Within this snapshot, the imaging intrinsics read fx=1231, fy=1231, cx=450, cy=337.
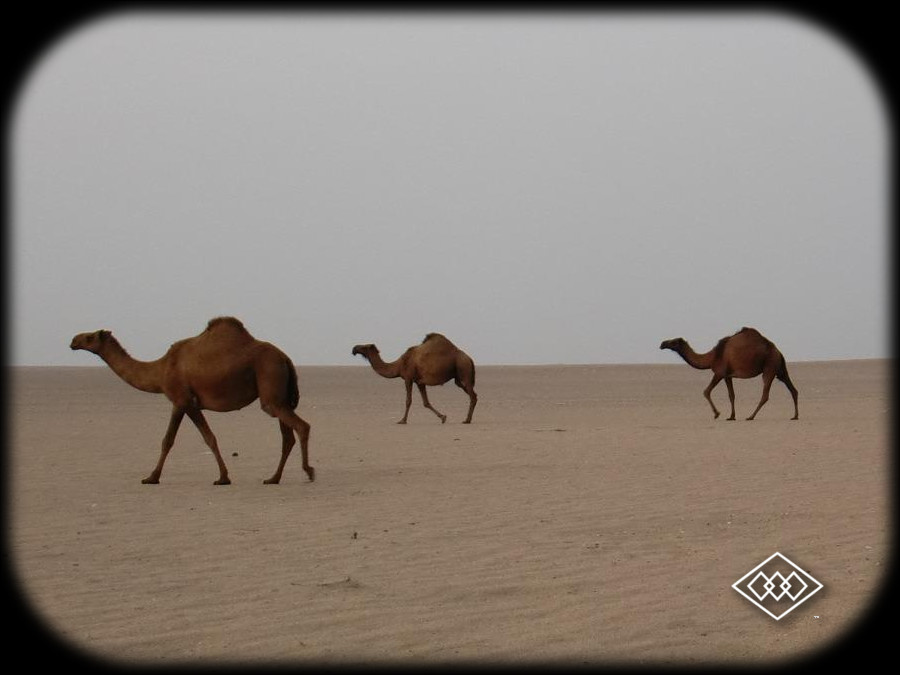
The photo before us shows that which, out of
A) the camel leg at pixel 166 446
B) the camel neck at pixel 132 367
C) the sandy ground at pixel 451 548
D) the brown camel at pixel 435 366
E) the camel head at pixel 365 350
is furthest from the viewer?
the camel head at pixel 365 350

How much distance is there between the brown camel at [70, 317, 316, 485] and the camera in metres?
12.4

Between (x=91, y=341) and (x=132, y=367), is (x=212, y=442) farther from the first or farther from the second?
(x=91, y=341)

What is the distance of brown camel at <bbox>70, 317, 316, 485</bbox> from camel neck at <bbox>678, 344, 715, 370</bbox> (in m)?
13.2

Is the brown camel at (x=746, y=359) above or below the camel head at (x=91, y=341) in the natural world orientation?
below

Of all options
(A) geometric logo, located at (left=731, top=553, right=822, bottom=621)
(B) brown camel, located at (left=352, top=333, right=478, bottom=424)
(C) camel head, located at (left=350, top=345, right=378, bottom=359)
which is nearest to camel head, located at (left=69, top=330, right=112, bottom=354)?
(A) geometric logo, located at (left=731, top=553, right=822, bottom=621)

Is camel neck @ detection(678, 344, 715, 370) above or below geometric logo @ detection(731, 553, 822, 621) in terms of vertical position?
above

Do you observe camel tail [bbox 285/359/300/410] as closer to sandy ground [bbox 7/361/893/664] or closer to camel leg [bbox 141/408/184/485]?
sandy ground [bbox 7/361/893/664]

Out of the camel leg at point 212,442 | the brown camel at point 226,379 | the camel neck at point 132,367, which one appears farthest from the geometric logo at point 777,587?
the camel neck at point 132,367

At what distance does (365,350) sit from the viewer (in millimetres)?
24641

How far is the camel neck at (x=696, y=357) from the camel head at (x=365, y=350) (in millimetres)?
6130

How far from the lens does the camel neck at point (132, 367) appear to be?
12.9 m

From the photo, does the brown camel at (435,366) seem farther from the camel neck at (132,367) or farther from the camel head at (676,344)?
the camel neck at (132,367)

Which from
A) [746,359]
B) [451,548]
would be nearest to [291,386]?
[451,548]

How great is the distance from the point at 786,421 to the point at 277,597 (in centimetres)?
1788
